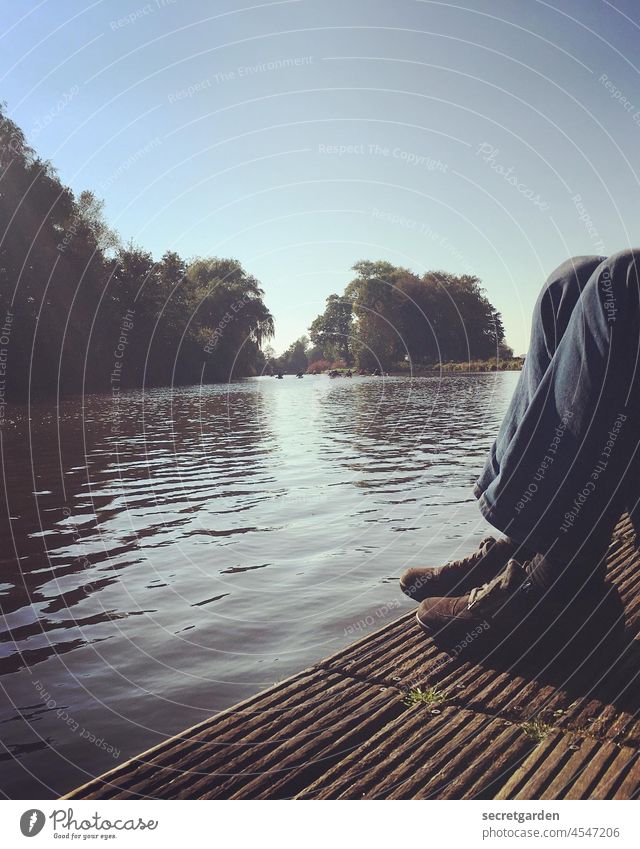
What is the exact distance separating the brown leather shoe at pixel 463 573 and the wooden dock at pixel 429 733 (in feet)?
1.36

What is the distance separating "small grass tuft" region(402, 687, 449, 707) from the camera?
9.31ft

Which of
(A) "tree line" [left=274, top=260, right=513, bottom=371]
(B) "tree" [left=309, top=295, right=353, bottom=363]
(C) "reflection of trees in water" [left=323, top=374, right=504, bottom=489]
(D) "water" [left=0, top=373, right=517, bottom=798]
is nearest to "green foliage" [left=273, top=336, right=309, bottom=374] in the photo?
(A) "tree line" [left=274, top=260, right=513, bottom=371]

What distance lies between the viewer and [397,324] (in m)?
67.9

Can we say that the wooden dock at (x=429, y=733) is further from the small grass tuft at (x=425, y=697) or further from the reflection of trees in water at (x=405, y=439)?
the reflection of trees in water at (x=405, y=439)

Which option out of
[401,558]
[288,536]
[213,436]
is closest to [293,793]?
[401,558]

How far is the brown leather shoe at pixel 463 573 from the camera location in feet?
12.0

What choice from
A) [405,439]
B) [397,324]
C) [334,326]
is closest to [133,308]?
[334,326]

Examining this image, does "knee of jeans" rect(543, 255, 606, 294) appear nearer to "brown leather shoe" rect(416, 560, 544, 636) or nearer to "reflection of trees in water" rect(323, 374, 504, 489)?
"brown leather shoe" rect(416, 560, 544, 636)

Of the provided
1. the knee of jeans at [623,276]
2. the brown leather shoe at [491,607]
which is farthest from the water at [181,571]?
the knee of jeans at [623,276]

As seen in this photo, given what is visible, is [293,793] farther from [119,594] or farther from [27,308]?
[27,308]

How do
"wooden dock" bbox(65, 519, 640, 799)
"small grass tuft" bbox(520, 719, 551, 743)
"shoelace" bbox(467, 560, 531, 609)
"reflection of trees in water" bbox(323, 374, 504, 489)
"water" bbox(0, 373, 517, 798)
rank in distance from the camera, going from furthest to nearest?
"reflection of trees in water" bbox(323, 374, 504, 489) → "water" bbox(0, 373, 517, 798) → "shoelace" bbox(467, 560, 531, 609) → "small grass tuft" bbox(520, 719, 551, 743) → "wooden dock" bbox(65, 519, 640, 799)

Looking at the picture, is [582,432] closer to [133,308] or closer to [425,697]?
[425,697]

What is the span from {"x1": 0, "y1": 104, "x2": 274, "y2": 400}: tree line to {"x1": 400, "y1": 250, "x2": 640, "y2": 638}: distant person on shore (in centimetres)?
2534

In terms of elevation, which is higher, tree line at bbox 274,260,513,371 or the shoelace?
tree line at bbox 274,260,513,371
